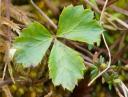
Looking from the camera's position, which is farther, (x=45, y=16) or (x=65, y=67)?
(x=45, y=16)

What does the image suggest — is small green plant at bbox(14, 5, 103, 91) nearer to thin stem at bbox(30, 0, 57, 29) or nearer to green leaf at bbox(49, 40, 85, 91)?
green leaf at bbox(49, 40, 85, 91)

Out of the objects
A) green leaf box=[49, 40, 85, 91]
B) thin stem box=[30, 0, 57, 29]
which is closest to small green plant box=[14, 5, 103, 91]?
green leaf box=[49, 40, 85, 91]

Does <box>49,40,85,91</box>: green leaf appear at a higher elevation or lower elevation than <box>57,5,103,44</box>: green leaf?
lower

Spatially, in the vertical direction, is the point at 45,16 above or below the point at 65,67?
above

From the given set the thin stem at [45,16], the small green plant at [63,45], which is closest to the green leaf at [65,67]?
the small green plant at [63,45]

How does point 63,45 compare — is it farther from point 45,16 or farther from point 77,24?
point 45,16

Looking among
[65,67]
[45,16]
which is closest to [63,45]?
[65,67]

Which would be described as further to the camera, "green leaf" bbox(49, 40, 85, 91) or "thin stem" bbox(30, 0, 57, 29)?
"thin stem" bbox(30, 0, 57, 29)

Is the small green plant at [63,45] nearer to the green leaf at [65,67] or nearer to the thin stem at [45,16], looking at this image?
the green leaf at [65,67]
